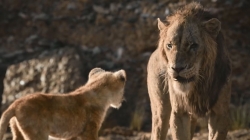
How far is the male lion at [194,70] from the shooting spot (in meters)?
6.71

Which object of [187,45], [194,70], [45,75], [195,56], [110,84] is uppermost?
[187,45]

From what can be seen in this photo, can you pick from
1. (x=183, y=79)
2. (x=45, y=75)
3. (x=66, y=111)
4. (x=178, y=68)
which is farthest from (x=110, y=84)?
(x=45, y=75)

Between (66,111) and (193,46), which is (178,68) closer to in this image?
(193,46)

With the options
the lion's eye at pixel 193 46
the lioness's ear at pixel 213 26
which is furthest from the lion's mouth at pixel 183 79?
the lioness's ear at pixel 213 26

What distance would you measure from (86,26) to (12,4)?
131 cm

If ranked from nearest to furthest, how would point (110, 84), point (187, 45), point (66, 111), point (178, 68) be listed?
point (178, 68)
point (187, 45)
point (66, 111)
point (110, 84)

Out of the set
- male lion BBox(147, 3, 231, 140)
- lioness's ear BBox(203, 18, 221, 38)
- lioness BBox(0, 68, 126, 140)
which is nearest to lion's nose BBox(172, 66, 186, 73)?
male lion BBox(147, 3, 231, 140)

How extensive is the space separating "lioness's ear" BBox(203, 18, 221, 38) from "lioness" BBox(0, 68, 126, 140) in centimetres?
132

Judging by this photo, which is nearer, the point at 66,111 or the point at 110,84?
the point at 66,111

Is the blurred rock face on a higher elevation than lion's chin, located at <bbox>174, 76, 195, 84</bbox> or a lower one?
lower

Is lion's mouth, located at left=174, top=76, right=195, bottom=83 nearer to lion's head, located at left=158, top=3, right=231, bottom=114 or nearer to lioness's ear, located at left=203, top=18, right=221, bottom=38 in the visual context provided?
lion's head, located at left=158, top=3, right=231, bottom=114

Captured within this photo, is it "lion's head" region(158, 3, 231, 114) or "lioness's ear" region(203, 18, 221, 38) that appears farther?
"lioness's ear" region(203, 18, 221, 38)

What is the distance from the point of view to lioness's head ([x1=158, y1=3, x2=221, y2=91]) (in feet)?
21.8

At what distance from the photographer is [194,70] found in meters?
6.76
